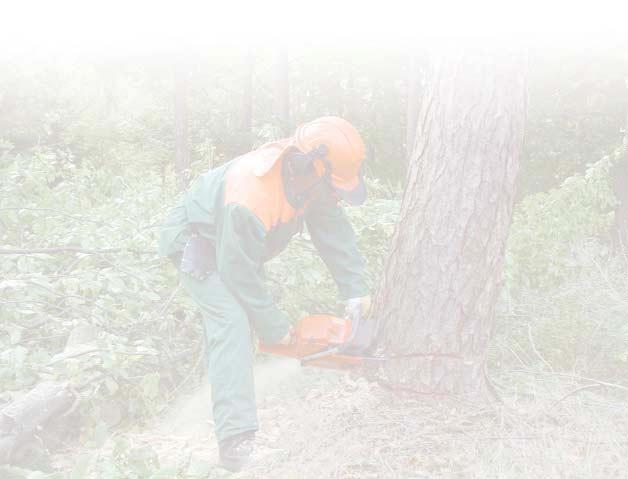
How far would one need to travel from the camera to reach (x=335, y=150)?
3451 millimetres

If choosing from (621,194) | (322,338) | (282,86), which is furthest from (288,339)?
(282,86)

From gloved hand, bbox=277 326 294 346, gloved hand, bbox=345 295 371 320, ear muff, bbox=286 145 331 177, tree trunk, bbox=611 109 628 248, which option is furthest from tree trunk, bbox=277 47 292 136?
ear muff, bbox=286 145 331 177

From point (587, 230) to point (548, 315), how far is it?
2.07 m

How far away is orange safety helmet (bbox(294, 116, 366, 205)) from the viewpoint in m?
3.46

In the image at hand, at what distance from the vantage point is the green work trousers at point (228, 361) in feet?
11.5

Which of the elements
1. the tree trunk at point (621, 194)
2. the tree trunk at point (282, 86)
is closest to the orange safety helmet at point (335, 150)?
the tree trunk at point (621, 194)

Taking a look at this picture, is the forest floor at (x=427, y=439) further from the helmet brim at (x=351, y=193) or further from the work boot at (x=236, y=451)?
the helmet brim at (x=351, y=193)

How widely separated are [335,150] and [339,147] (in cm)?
2

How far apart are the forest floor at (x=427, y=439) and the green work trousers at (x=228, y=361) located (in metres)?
0.20

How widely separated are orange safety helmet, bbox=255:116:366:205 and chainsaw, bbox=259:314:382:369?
58 cm

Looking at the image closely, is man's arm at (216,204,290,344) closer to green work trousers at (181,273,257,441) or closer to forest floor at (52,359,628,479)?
green work trousers at (181,273,257,441)

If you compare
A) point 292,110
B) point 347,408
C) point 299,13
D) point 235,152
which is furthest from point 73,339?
point 292,110

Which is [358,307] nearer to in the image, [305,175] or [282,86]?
[305,175]

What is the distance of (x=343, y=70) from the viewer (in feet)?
62.0
